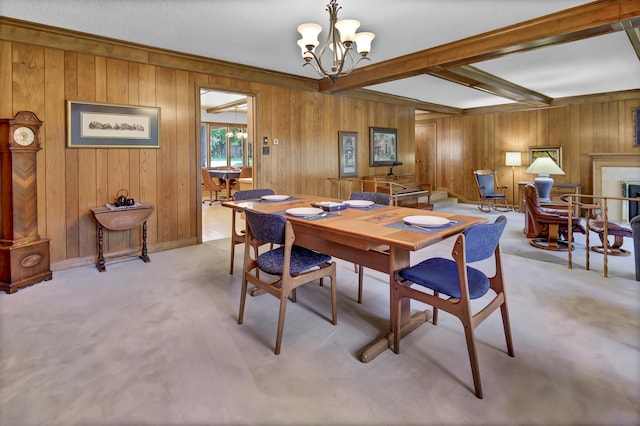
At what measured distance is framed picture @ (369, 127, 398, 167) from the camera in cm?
675

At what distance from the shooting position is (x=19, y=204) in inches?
120

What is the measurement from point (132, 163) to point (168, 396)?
3050 mm

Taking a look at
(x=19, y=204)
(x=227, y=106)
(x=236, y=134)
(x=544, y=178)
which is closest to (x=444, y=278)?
(x=19, y=204)

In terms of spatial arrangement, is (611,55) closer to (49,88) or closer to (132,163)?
(132,163)

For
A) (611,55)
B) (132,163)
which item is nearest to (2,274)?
(132,163)

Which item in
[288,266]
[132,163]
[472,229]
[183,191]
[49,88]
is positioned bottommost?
[288,266]

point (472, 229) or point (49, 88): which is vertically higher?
point (49, 88)

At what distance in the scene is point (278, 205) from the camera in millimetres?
2842

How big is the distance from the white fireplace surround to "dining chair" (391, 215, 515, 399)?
6265 millimetres

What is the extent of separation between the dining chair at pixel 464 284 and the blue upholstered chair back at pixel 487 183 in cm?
620

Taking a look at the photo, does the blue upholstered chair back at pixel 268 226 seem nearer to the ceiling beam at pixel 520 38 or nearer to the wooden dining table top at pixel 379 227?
the wooden dining table top at pixel 379 227

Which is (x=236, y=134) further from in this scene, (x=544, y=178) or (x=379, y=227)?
(x=379, y=227)

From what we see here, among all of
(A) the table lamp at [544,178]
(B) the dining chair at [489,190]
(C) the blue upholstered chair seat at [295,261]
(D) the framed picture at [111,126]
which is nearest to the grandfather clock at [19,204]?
(D) the framed picture at [111,126]

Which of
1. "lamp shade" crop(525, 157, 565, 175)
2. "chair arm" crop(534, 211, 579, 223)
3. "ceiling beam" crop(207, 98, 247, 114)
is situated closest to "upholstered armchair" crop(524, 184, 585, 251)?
"chair arm" crop(534, 211, 579, 223)
